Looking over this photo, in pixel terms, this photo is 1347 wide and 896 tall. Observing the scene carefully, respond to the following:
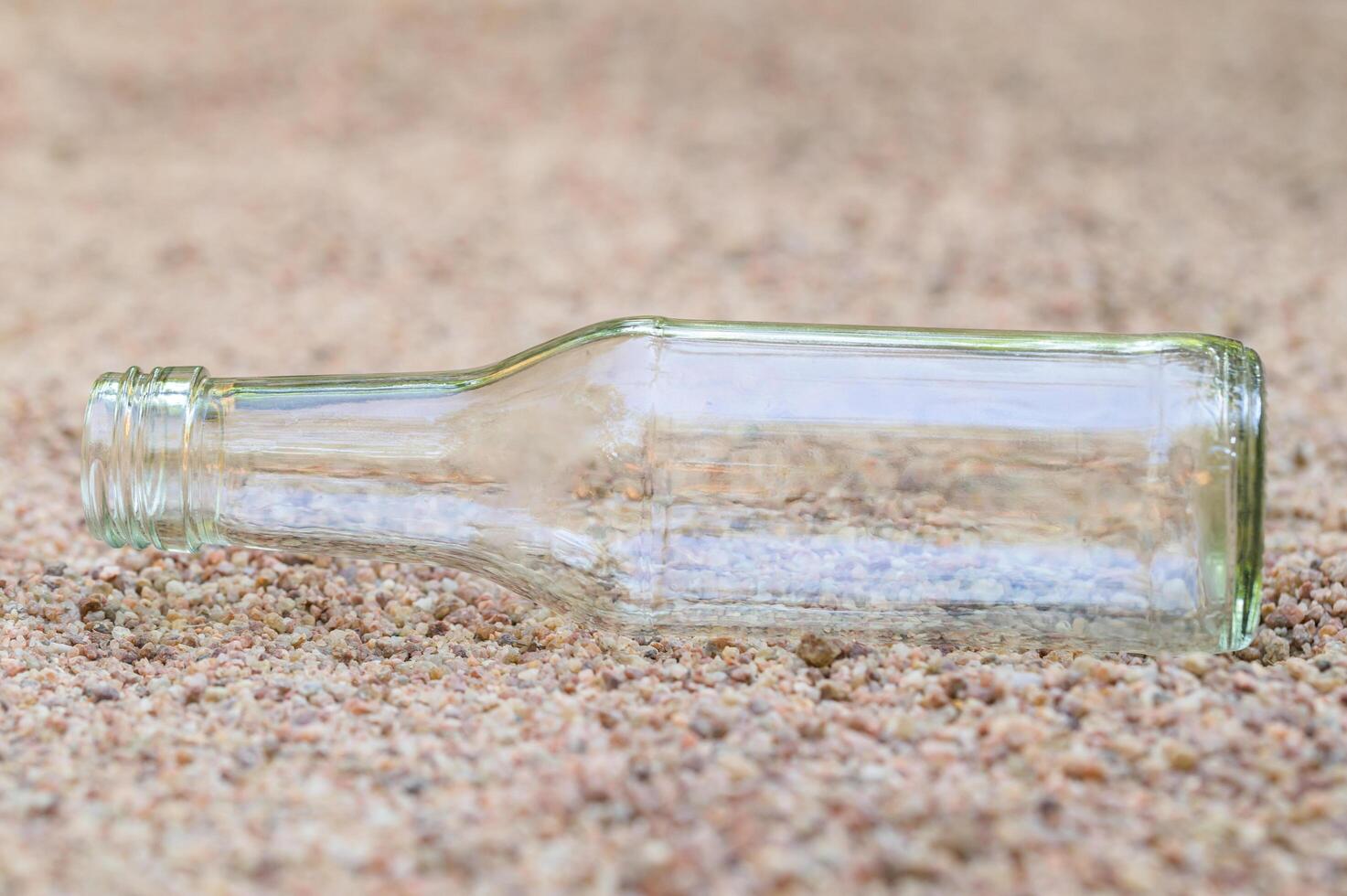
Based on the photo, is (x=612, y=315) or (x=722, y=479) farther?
(x=612, y=315)

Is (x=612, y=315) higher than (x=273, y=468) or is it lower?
higher

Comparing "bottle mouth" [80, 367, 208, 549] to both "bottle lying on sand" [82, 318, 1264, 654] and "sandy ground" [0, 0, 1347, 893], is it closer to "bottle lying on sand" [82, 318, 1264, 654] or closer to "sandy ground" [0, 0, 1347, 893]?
"bottle lying on sand" [82, 318, 1264, 654]

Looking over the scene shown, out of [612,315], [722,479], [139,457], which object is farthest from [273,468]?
[612,315]

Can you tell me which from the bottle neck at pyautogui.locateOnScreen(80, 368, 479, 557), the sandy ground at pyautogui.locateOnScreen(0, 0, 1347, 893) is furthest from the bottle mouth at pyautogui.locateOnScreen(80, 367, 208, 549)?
the sandy ground at pyautogui.locateOnScreen(0, 0, 1347, 893)

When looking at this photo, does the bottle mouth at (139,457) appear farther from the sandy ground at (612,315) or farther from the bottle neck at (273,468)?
the sandy ground at (612,315)

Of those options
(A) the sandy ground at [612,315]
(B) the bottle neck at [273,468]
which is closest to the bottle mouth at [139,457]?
(B) the bottle neck at [273,468]

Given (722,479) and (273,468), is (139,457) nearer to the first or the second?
(273,468)

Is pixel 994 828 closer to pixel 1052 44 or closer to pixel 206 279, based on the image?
pixel 206 279
